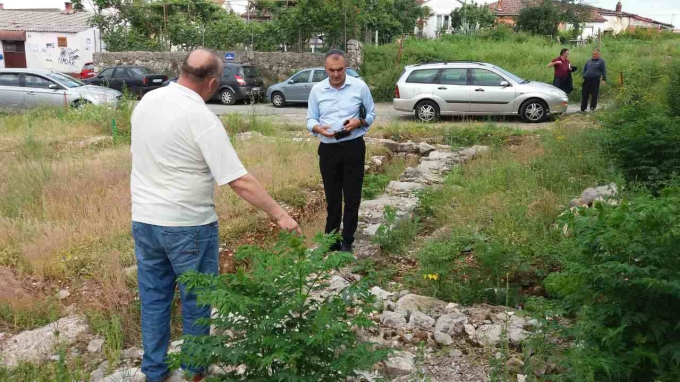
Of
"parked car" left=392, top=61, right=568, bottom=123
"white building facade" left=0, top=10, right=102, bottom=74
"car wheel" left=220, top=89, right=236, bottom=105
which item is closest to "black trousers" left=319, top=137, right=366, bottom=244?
"parked car" left=392, top=61, right=568, bottom=123

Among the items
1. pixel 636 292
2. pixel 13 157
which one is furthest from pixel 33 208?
pixel 636 292

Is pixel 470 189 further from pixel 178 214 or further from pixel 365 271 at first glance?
pixel 178 214

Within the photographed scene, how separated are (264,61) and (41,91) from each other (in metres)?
10.1

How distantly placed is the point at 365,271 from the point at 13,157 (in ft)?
23.9

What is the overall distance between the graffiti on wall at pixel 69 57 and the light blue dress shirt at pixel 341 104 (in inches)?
1325

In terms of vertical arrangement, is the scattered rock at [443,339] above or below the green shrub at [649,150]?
below

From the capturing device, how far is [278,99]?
2131 centimetres

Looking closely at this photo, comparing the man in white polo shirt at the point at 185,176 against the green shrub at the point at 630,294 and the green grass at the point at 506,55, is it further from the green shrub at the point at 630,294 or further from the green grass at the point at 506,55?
the green grass at the point at 506,55

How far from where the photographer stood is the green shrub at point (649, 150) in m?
6.27

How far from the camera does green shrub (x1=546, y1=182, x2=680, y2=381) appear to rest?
9.48ft

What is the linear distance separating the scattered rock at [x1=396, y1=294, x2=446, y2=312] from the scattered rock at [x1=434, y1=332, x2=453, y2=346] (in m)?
0.40

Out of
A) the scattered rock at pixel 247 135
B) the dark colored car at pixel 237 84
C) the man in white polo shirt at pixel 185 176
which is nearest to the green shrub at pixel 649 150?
the man in white polo shirt at pixel 185 176

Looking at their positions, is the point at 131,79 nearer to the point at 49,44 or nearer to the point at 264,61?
the point at 264,61

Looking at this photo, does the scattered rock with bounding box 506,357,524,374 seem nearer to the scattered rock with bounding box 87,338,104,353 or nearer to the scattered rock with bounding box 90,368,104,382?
the scattered rock with bounding box 90,368,104,382
